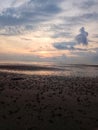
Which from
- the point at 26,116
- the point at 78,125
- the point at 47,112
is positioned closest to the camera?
the point at 78,125

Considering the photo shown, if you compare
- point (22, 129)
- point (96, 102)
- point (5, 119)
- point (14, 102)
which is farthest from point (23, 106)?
point (96, 102)

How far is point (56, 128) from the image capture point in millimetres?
14773

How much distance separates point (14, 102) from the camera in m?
20.4

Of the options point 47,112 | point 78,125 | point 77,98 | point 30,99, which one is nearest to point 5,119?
point 47,112

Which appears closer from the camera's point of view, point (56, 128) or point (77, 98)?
point (56, 128)

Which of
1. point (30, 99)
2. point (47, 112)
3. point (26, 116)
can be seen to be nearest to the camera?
point (26, 116)

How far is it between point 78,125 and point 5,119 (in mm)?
4509

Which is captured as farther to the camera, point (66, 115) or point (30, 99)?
point (30, 99)

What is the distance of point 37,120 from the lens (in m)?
15.9

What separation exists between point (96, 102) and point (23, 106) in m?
6.47

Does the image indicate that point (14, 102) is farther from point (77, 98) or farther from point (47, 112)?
point (77, 98)

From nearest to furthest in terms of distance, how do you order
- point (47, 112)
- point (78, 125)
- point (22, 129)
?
point (22, 129), point (78, 125), point (47, 112)

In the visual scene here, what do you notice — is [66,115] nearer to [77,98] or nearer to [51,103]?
[51,103]

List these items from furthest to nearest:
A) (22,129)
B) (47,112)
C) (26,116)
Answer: (47,112), (26,116), (22,129)
